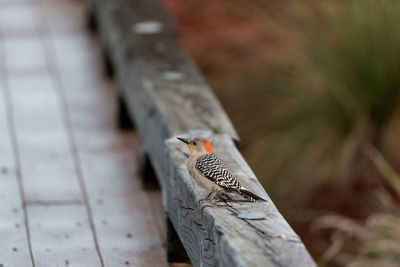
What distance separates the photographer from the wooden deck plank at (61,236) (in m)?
3.54

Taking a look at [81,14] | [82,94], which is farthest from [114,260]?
[81,14]

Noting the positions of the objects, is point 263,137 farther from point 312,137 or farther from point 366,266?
point 366,266

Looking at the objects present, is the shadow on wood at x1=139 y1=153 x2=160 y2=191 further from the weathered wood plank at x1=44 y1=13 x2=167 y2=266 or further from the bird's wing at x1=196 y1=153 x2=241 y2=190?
the bird's wing at x1=196 y1=153 x2=241 y2=190

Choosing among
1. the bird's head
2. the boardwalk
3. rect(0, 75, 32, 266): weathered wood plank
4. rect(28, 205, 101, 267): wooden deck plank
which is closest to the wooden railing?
the bird's head

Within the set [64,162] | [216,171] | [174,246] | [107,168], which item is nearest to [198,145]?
[216,171]

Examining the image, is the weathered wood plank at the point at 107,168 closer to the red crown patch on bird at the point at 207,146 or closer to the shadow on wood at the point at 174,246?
the shadow on wood at the point at 174,246

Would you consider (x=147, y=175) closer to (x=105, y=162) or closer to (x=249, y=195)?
(x=105, y=162)

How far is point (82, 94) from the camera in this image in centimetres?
552

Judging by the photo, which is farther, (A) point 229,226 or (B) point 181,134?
(B) point 181,134

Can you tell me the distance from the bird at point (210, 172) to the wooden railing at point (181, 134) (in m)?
0.04

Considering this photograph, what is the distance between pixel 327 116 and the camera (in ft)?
18.4

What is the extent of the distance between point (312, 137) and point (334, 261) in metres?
0.78

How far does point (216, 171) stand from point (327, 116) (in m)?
2.76

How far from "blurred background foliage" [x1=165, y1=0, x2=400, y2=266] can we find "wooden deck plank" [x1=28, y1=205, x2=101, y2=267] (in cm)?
184
